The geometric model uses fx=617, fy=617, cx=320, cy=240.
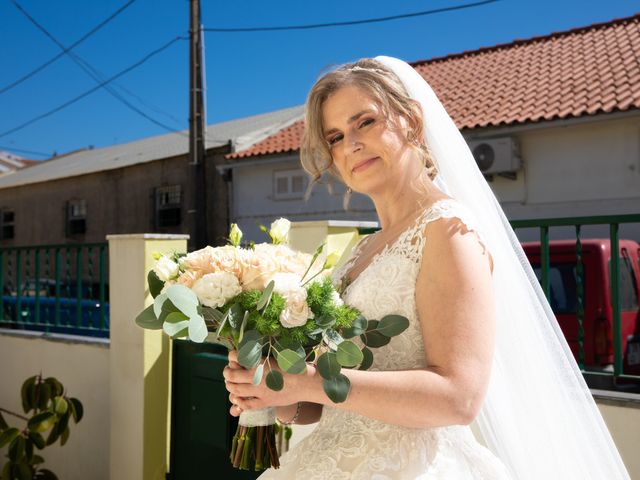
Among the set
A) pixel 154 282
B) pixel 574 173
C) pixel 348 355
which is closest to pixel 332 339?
pixel 348 355

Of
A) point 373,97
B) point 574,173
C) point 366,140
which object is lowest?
point 366,140

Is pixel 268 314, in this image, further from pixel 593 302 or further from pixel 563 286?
pixel 563 286

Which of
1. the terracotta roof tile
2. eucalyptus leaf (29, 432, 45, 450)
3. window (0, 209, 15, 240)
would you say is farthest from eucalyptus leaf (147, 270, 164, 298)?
window (0, 209, 15, 240)

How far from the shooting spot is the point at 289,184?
14.6 metres

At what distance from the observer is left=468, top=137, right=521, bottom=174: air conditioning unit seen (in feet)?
A: 35.0

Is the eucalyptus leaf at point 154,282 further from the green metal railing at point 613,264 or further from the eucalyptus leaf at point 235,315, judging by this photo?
the green metal railing at point 613,264

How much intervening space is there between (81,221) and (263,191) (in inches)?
380

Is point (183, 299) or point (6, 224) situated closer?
point (183, 299)

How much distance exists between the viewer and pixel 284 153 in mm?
14078

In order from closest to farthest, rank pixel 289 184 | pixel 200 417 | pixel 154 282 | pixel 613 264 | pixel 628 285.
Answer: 1. pixel 154 282
2. pixel 613 264
3. pixel 200 417
4. pixel 628 285
5. pixel 289 184

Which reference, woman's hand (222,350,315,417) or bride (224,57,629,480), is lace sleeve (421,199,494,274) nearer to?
bride (224,57,629,480)

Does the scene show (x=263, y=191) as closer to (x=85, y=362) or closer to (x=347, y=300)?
(x=85, y=362)

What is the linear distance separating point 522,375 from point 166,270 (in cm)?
108

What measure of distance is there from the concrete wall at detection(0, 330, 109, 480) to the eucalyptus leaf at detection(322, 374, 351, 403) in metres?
3.80
